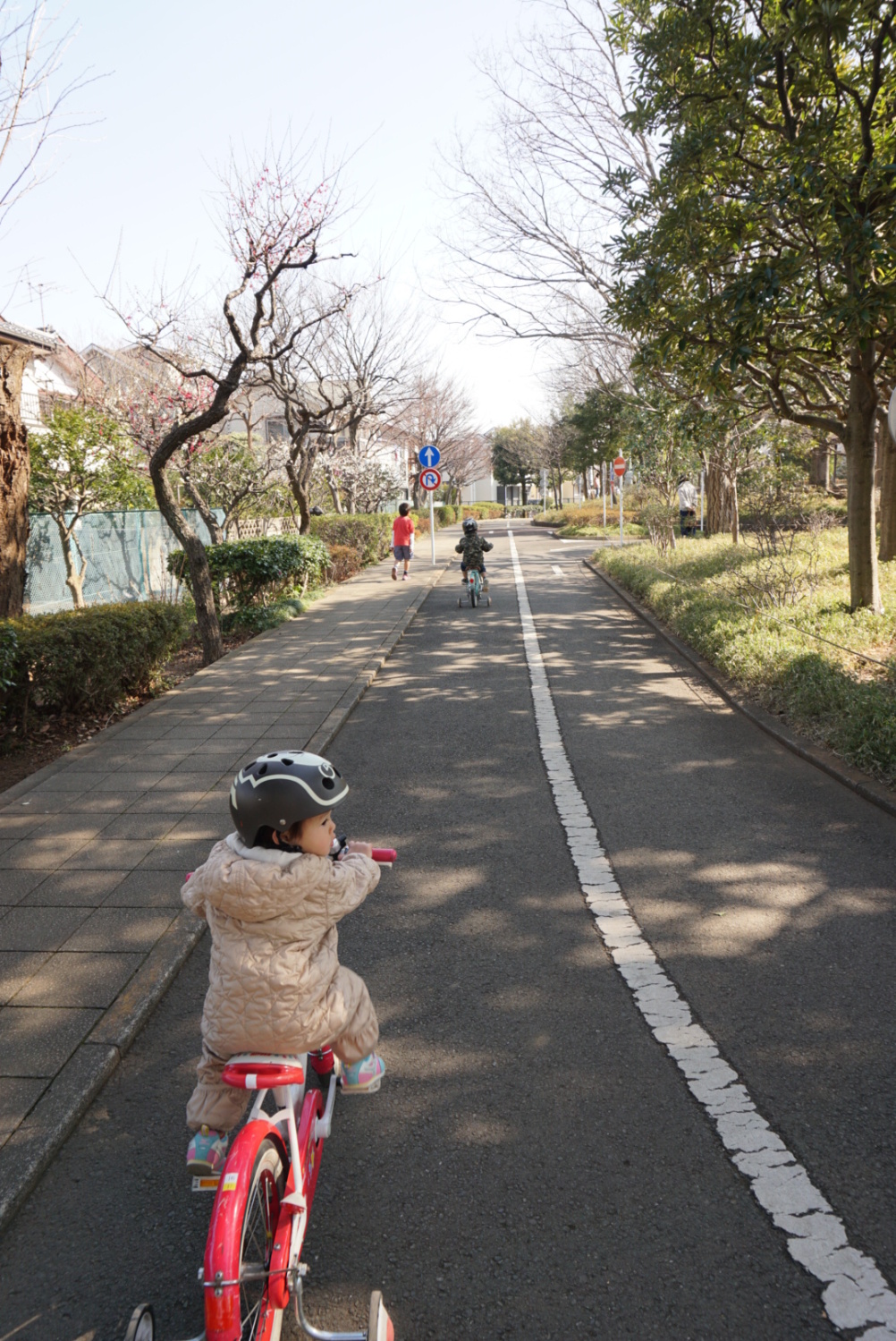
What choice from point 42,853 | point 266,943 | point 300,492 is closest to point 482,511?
point 300,492

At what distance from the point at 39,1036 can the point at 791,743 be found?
5.68 m

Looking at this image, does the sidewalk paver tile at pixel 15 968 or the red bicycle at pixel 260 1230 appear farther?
the sidewalk paver tile at pixel 15 968

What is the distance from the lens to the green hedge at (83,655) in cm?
750

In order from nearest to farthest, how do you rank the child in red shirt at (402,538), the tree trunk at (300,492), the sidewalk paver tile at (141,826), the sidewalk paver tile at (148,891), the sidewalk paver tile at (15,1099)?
1. the sidewalk paver tile at (15,1099)
2. the sidewalk paver tile at (148,891)
3. the sidewalk paver tile at (141,826)
4. the tree trunk at (300,492)
5. the child in red shirt at (402,538)

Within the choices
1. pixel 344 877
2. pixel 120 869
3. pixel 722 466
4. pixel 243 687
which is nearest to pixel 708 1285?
pixel 344 877

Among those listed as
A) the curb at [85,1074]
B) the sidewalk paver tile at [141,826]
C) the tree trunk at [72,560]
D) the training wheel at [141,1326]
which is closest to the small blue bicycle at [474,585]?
the tree trunk at [72,560]

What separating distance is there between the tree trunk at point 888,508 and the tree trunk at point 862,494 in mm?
5306

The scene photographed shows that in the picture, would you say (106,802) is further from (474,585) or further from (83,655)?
(474,585)

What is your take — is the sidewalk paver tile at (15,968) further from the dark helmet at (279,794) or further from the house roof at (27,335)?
the house roof at (27,335)

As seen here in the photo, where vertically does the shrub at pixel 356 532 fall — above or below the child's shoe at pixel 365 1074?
above

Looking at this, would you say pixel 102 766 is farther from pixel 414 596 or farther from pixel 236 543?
pixel 414 596

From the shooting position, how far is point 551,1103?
308 cm

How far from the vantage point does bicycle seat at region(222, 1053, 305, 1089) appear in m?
2.14

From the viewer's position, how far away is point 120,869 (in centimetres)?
508
